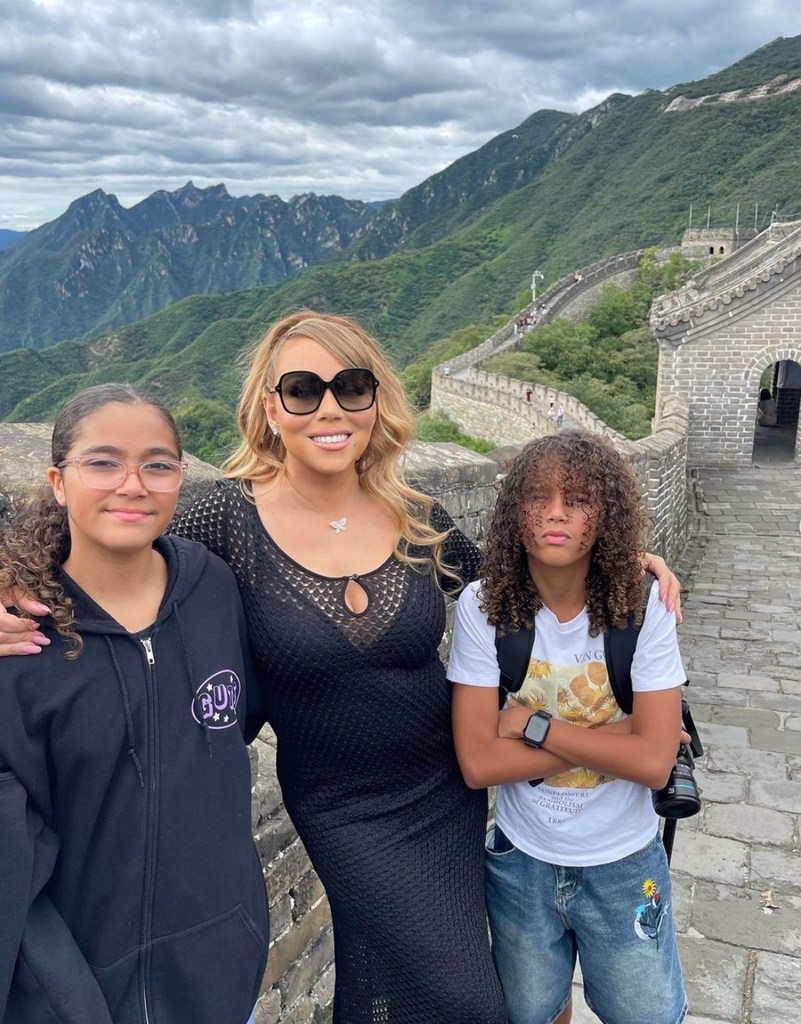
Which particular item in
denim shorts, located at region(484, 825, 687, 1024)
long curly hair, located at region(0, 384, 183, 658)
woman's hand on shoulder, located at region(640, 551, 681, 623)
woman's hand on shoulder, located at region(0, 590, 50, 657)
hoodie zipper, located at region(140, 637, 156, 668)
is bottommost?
denim shorts, located at region(484, 825, 687, 1024)

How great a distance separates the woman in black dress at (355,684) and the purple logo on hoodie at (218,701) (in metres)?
0.17

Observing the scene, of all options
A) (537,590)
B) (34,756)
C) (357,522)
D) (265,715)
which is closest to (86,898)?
(34,756)

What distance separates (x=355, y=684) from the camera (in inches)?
68.6

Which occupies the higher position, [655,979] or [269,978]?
[655,979]

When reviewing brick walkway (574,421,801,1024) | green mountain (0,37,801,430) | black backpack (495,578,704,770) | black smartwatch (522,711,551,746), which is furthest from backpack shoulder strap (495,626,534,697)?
green mountain (0,37,801,430)

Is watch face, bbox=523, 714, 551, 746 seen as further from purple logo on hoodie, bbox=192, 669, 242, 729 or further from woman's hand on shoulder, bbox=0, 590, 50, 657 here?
woman's hand on shoulder, bbox=0, 590, 50, 657

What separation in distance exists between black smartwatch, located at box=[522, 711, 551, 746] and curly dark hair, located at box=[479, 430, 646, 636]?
0.21m

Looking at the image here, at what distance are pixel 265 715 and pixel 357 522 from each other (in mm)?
476

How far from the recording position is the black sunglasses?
6.07 ft

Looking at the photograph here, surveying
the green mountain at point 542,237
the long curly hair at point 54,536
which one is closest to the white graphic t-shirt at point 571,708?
the long curly hair at point 54,536

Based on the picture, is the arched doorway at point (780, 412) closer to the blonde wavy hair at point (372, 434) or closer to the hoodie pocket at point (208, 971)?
the blonde wavy hair at point (372, 434)

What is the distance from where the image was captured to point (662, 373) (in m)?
14.2

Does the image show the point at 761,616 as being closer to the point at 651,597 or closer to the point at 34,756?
the point at 651,597

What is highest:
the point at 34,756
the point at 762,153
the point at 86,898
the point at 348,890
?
the point at 762,153
